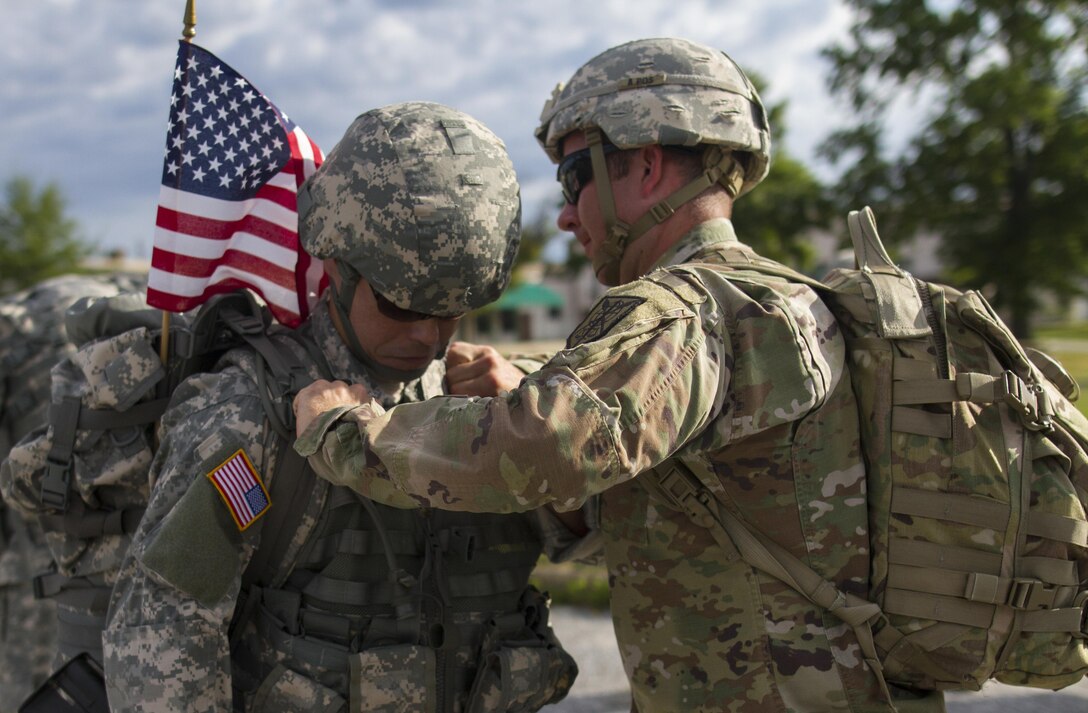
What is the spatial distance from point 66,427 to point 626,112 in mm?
1931

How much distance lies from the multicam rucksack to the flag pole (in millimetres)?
1484

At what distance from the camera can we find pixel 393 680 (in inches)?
93.2

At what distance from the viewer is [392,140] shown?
2.44 metres

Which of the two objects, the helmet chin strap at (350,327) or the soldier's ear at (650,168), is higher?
the soldier's ear at (650,168)

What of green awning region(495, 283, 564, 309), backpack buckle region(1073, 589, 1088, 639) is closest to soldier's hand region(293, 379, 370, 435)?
backpack buckle region(1073, 589, 1088, 639)

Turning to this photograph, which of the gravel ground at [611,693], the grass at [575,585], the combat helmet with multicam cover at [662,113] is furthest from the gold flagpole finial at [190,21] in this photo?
the grass at [575,585]

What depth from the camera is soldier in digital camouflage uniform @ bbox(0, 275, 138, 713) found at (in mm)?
4438

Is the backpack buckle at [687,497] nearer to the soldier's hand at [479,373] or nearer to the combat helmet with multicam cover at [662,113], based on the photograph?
the soldier's hand at [479,373]

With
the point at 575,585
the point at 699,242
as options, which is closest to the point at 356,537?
the point at 699,242

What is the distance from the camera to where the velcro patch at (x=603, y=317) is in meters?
2.05

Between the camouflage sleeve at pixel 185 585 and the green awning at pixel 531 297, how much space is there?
4148 cm

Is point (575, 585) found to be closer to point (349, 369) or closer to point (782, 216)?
point (349, 369)

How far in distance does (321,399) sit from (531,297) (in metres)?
46.5

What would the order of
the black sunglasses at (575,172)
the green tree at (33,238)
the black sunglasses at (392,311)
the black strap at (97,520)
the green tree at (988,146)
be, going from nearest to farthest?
the black sunglasses at (392,311), the black sunglasses at (575,172), the black strap at (97,520), the green tree at (988,146), the green tree at (33,238)
